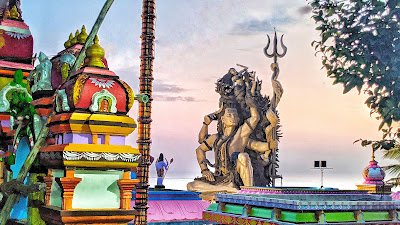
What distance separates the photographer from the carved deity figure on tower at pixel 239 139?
19703 millimetres

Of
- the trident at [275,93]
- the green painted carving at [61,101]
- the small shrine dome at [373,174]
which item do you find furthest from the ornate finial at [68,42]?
the small shrine dome at [373,174]

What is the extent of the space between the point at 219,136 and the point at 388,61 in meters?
15.6

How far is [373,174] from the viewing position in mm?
19141

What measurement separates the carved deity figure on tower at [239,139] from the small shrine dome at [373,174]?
3.30 metres

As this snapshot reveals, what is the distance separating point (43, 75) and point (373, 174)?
15.3 meters

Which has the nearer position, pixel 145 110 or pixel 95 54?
pixel 95 54

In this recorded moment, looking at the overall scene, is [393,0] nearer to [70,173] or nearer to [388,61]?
[388,61]

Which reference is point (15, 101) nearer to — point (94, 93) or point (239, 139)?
point (94, 93)

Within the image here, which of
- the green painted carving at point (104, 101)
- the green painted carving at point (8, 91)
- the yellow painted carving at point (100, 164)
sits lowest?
the yellow painted carving at point (100, 164)

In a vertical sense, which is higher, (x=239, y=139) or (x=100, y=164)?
(x=239, y=139)

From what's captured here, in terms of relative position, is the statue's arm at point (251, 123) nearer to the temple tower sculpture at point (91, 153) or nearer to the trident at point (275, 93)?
the trident at point (275, 93)

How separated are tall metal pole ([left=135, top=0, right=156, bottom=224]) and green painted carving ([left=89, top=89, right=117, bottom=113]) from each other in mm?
1990

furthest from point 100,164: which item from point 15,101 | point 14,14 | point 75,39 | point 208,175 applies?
point 208,175

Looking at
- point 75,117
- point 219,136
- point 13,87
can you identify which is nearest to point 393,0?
point 75,117
